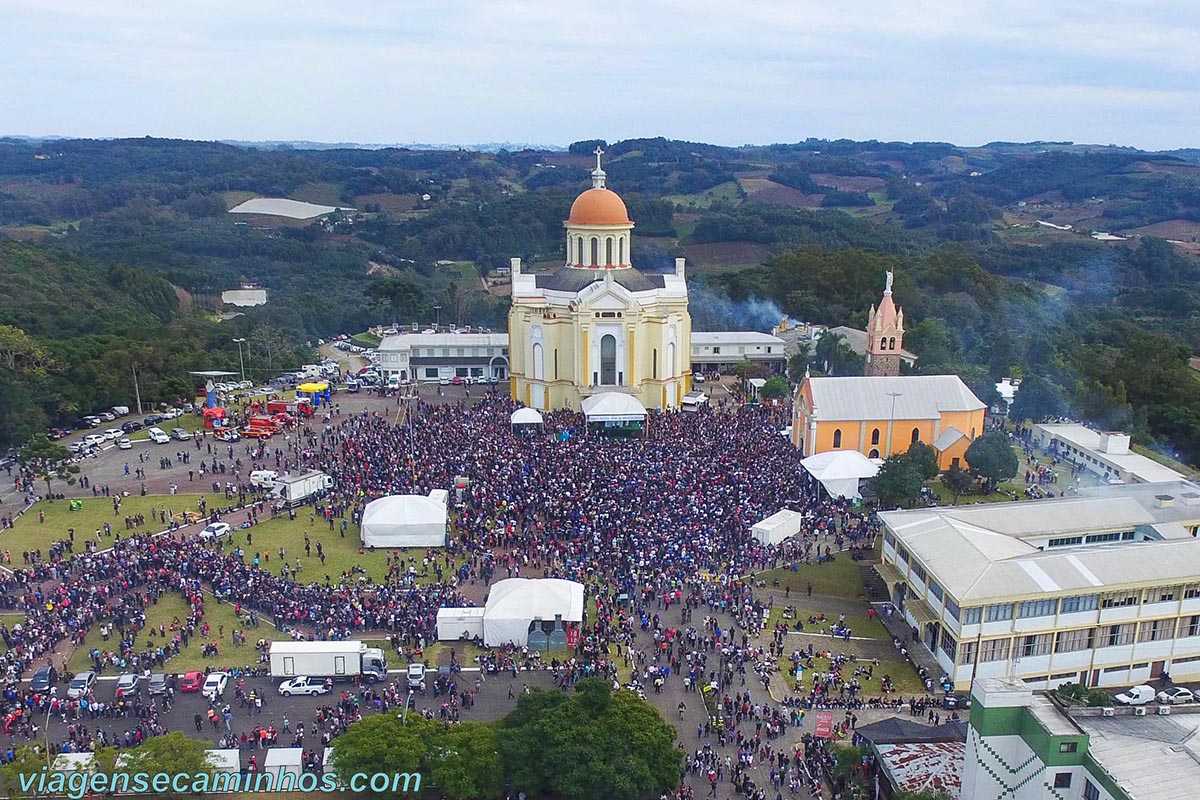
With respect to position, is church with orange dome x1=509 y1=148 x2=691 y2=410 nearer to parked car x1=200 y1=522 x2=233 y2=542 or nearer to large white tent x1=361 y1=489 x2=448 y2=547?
large white tent x1=361 y1=489 x2=448 y2=547

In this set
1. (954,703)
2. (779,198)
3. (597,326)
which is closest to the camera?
(954,703)

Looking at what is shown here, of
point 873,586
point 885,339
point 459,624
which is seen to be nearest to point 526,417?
point 885,339

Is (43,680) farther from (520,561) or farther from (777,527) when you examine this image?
(777,527)

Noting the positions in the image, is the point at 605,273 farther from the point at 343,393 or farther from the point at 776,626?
the point at 776,626

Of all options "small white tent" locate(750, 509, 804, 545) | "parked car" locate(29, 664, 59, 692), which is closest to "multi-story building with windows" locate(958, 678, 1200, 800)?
"small white tent" locate(750, 509, 804, 545)

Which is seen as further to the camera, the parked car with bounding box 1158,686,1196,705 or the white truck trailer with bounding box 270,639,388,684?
the white truck trailer with bounding box 270,639,388,684
